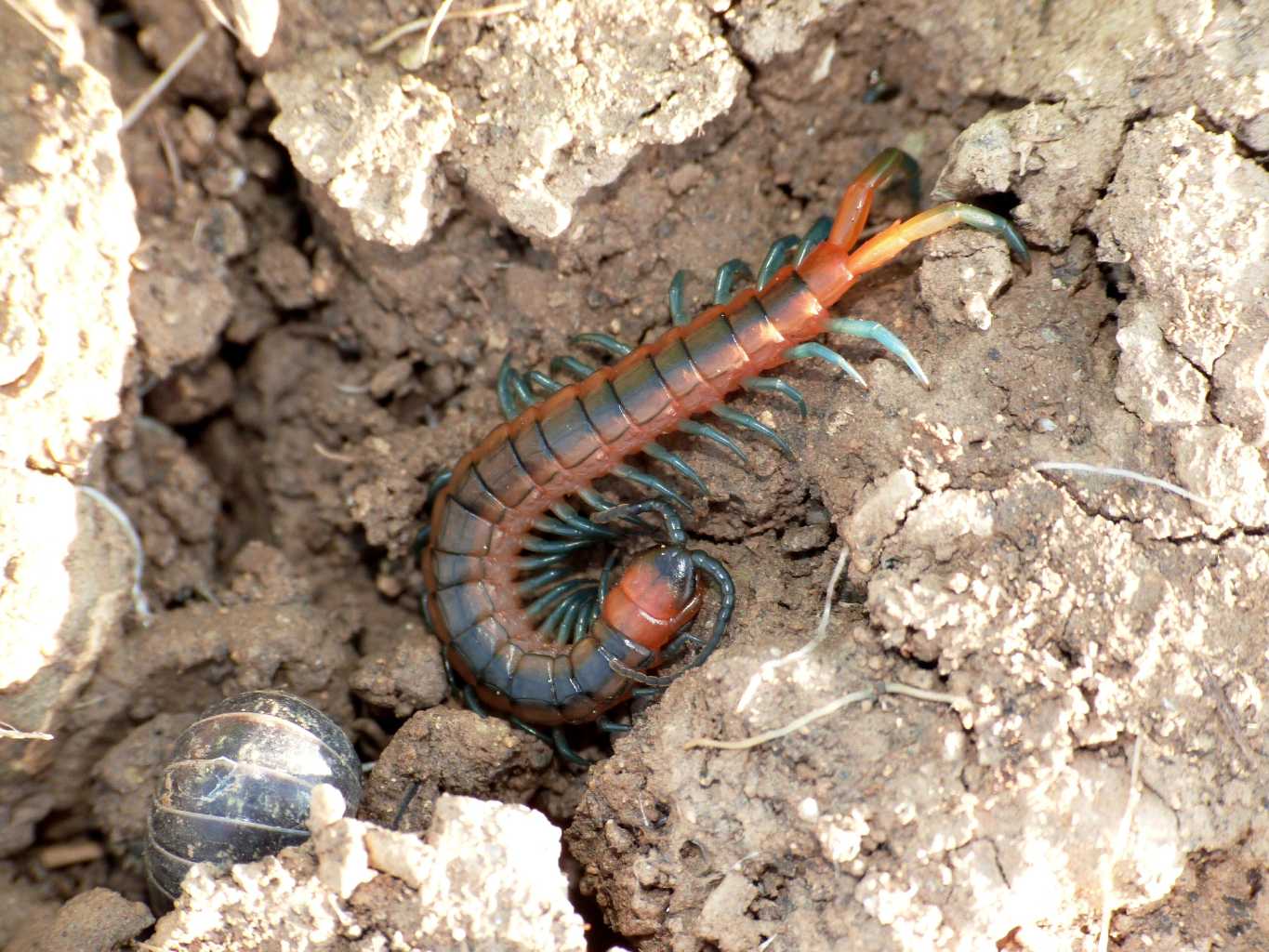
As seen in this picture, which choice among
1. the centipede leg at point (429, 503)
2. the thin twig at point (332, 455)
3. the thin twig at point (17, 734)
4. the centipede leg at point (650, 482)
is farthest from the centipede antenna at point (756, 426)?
the thin twig at point (17, 734)

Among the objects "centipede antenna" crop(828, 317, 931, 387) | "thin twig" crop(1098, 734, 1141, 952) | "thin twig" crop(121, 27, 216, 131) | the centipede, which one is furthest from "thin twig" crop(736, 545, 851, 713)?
"thin twig" crop(121, 27, 216, 131)

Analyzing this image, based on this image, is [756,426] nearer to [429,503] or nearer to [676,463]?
[676,463]

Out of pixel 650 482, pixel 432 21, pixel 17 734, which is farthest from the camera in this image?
pixel 650 482

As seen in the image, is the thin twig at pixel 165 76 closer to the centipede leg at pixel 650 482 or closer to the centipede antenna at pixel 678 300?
the centipede antenna at pixel 678 300

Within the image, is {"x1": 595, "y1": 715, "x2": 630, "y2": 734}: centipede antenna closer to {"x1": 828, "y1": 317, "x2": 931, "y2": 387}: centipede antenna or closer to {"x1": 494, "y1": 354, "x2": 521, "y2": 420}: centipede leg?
{"x1": 494, "y1": 354, "x2": 521, "y2": 420}: centipede leg

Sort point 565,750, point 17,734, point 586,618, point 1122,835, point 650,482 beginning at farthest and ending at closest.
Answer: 1. point 586,618
2. point 565,750
3. point 650,482
4. point 17,734
5. point 1122,835

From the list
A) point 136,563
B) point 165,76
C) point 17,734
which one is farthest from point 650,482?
point 165,76

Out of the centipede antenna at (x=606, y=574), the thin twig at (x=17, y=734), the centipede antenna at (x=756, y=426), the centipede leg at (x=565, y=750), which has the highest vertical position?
the thin twig at (x=17, y=734)
